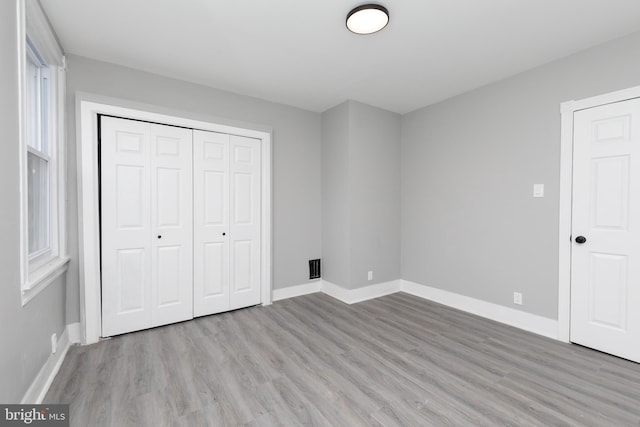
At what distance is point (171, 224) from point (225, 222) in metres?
0.59

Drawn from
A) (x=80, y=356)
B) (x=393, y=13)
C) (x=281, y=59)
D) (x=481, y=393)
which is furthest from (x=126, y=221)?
(x=481, y=393)

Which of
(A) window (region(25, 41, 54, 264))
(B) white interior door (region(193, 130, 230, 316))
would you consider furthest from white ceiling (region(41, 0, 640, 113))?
(B) white interior door (region(193, 130, 230, 316))

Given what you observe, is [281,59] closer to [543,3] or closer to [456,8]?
[456,8]

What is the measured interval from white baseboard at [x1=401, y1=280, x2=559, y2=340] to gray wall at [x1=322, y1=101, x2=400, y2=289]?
0.48m

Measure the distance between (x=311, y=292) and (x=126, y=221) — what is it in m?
2.47

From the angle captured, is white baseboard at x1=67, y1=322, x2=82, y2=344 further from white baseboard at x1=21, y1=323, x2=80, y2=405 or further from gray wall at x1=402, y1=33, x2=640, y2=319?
gray wall at x1=402, y1=33, x2=640, y2=319

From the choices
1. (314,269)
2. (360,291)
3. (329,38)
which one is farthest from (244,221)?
Answer: (329,38)

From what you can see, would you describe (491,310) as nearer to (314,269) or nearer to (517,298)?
(517,298)

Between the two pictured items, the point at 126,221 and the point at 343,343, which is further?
the point at 126,221

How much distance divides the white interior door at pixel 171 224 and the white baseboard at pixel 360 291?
1.82m

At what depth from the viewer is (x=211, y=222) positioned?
3.32 m

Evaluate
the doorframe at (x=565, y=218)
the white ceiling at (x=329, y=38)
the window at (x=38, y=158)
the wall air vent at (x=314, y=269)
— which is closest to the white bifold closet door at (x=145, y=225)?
the window at (x=38, y=158)

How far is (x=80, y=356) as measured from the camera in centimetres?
238

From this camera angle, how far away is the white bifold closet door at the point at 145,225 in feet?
9.01
